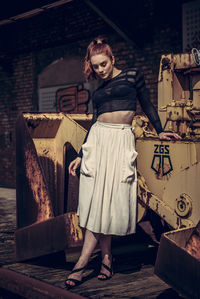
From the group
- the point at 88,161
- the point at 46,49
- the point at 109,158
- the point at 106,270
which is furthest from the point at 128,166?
the point at 46,49

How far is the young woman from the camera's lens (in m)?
2.89

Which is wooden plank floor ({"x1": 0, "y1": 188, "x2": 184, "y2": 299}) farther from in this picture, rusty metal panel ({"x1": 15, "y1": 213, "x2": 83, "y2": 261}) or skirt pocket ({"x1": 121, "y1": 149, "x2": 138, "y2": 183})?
skirt pocket ({"x1": 121, "y1": 149, "x2": 138, "y2": 183})

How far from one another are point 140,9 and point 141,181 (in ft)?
17.5

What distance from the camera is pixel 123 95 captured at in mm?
2922

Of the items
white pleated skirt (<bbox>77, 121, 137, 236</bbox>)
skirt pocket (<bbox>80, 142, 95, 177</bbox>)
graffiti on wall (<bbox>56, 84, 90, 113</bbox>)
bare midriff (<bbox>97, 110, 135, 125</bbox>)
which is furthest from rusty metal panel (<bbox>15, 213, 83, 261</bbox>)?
graffiti on wall (<bbox>56, 84, 90, 113</bbox>)

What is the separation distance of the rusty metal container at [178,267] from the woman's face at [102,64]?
110cm

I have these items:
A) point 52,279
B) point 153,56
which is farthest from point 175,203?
point 153,56

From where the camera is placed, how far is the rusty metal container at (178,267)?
2275 millimetres

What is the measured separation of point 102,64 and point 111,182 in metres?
0.75

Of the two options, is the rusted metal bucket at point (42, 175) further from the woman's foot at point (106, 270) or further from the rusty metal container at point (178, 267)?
the rusty metal container at point (178, 267)

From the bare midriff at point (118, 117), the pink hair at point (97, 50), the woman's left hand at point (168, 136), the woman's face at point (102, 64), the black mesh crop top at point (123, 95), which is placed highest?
the pink hair at point (97, 50)

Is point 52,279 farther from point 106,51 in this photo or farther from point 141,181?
point 106,51

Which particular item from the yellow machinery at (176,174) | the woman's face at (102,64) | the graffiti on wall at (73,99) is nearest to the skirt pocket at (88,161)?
the yellow machinery at (176,174)

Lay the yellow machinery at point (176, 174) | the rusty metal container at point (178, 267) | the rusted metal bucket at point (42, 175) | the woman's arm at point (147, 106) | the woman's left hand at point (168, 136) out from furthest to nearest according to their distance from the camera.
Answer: the rusted metal bucket at point (42, 175) < the woman's arm at point (147, 106) < the woman's left hand at point (168, 136) < the yellow machinery at point (176, 174) < the rusty metal container at point (178, 267)
